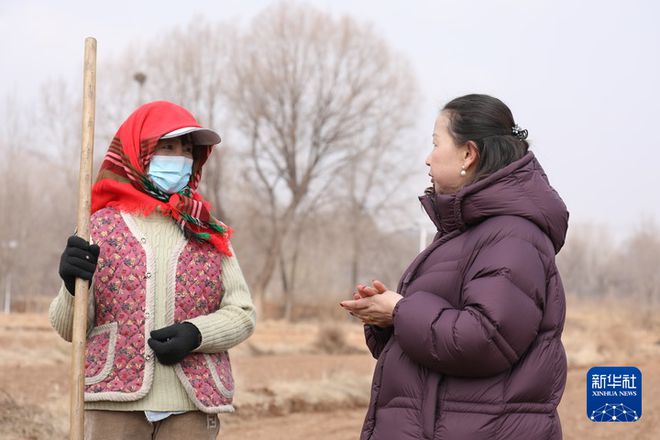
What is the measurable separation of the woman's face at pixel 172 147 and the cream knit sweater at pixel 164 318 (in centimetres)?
23

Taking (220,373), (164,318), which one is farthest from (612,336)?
(164,318)

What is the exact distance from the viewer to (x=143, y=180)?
10.0 ft

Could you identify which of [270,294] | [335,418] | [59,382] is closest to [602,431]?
[335,418]

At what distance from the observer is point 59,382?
35.6ft

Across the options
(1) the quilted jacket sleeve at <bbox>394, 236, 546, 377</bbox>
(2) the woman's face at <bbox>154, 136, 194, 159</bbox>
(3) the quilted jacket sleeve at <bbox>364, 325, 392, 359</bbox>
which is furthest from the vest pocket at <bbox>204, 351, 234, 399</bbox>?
(1) the quilted jacket sleeve at <bbox>394, 236, 546, 377</bbox>

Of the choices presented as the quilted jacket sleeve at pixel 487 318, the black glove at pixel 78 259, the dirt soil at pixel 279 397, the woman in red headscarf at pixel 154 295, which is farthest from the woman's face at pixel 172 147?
the dirt soil at pixel 279 397

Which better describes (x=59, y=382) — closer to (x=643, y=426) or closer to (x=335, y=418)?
(x=335, y=418)

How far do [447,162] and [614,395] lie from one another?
1.88 m

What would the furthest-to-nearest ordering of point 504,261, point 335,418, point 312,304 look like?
point 312,304, point 335,418, point 504,261

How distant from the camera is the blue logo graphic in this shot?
12.8ft

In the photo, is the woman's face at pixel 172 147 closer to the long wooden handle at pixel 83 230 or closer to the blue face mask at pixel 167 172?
the blue face mask at pixel 167 172

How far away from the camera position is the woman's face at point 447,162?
258 cm

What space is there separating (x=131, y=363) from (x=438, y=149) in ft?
3.98

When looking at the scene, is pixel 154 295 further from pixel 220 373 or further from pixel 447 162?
pixel 447 162
